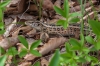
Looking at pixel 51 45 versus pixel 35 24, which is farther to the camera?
pixel 35 24

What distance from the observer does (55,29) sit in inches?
85.6

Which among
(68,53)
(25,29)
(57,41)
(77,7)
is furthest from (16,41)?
(68,53)

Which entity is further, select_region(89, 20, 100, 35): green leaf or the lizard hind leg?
the lizard hind leg

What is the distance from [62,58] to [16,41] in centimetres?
85

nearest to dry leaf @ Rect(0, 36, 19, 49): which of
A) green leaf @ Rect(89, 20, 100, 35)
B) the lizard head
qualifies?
the lizard head

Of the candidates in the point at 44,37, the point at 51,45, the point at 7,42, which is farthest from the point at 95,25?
the point at 7,42

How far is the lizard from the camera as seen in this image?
2121mm

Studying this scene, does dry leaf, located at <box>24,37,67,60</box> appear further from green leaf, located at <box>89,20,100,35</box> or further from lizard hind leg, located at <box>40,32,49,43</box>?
green leaf, located at <box>89,20,100,35</box>

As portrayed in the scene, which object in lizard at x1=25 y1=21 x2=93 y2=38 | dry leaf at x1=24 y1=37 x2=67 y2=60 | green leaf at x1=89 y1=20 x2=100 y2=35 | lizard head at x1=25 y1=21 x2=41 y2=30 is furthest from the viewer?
lizard head at x1=25 y1=21 x2=41 y2=30

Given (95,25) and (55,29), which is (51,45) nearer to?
(55,29)

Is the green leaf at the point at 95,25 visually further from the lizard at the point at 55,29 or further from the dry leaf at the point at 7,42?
the dry leaf at the point at 7,42

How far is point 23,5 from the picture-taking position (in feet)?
8.07

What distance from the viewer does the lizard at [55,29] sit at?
2.12 meters

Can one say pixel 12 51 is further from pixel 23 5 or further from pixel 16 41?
pixel 23 5
